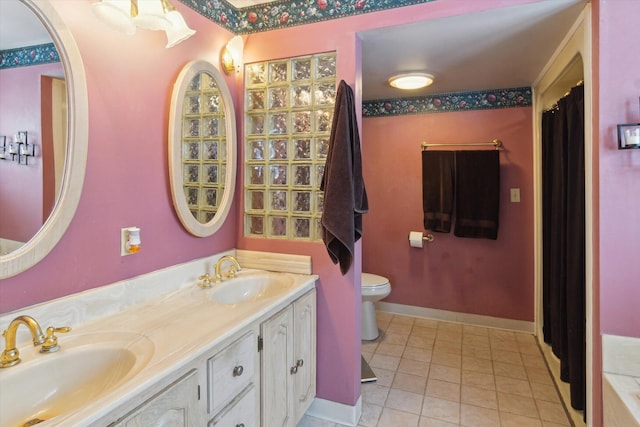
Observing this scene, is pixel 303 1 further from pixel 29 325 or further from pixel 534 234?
pixel 534 234

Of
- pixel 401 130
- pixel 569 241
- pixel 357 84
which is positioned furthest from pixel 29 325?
pixel 401 130

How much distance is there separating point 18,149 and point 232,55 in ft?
4.07

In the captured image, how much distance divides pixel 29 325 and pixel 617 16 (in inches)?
93.3

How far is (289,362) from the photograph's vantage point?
5.43 ft

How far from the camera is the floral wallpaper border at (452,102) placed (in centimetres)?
304

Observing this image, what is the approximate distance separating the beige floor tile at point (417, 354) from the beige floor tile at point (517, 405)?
57cm

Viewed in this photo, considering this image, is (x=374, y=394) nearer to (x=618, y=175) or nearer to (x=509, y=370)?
(x=509, y=370)

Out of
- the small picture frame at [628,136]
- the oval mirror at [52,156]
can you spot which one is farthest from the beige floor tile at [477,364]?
the oval mirror at [52,156]

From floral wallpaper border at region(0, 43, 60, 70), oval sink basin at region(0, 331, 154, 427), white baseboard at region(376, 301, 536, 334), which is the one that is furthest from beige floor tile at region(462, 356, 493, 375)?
floral wallpaper border at region(0, 43, 60, 70)

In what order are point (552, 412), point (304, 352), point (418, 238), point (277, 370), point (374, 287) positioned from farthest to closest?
point (418, 238) → point (374, 287) → point (552, 412) → point (304, 352) → point (277, 370)

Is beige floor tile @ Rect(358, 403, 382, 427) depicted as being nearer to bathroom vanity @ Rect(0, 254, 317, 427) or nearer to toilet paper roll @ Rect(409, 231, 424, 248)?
bathroom vanity @ Rect(0, 254, 317, 427)

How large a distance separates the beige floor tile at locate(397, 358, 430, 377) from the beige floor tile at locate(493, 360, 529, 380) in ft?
1.56

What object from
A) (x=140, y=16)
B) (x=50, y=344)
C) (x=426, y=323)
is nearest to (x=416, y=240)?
(x=426, y=323)

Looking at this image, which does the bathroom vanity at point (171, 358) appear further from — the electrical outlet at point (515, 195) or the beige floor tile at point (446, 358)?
the electrical outlet at point (515, 195)
